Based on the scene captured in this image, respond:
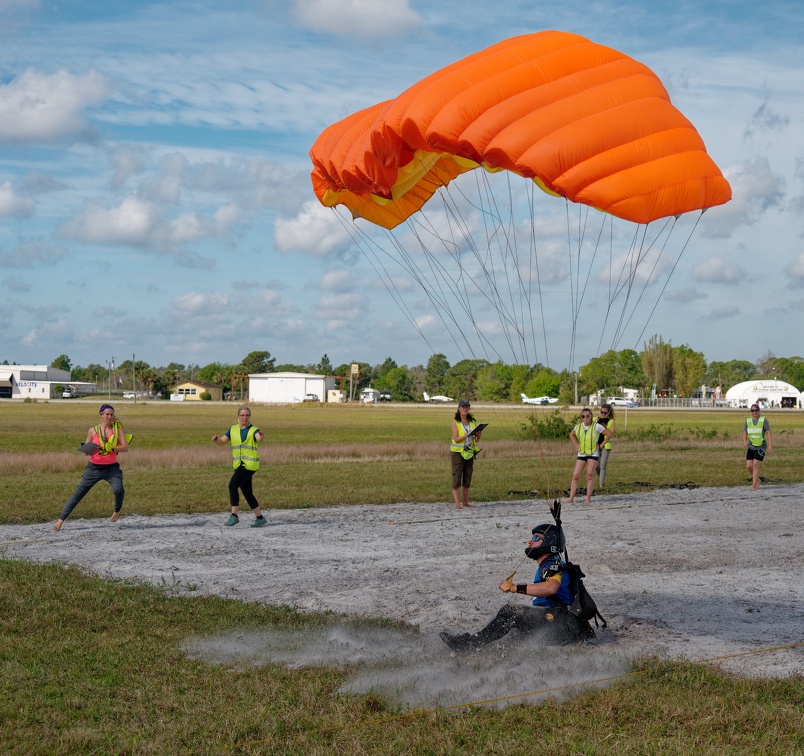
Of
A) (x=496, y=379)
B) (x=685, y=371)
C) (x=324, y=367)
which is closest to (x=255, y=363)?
(x=324, y=367)

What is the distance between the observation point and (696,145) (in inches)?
337

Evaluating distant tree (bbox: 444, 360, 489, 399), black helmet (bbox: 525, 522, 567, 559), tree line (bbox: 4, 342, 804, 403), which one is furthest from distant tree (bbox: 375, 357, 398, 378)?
black helmet (bbox: 525, 522, 567, 559)

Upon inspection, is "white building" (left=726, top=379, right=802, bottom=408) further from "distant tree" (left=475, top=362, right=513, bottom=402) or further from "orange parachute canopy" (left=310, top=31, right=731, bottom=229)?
"orange parachute canopy" (left=310, top=31, right=731, bottom=229)

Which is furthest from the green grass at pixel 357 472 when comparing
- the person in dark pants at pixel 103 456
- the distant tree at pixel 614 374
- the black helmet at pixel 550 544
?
the distant tree at pixel 614 374

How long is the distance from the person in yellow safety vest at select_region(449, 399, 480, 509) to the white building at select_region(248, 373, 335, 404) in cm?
13015

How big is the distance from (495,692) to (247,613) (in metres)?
2.83

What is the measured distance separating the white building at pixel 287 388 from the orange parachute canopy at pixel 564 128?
5391 inches

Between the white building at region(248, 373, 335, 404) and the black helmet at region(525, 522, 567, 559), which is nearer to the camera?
the black helmet at region(525, 522, 567, 559)

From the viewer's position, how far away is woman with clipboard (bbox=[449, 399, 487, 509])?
50.9 feet

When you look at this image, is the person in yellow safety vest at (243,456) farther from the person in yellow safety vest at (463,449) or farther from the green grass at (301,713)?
the green grass at (301,713)

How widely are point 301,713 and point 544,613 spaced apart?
2.32 meters

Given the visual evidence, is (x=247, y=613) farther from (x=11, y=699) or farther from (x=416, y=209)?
(x=416, y=209)

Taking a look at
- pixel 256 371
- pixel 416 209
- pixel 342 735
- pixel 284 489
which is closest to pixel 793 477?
pixel 284 489

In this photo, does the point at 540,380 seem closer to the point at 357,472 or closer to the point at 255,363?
the point at 357,472
